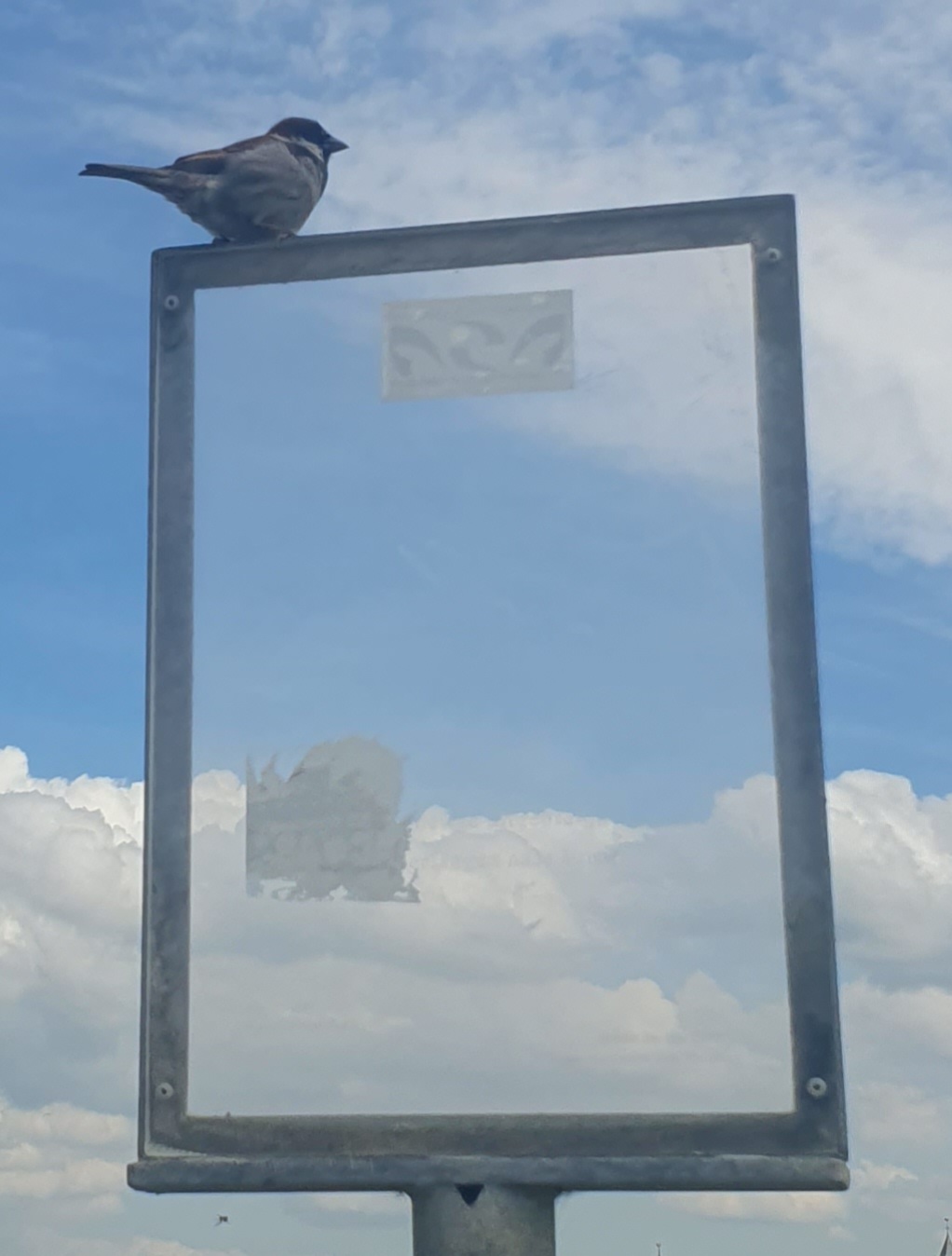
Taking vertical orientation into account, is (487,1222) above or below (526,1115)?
below

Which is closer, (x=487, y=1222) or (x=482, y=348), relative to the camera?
(x=487, y=1222)

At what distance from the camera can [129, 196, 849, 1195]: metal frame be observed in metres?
2.19

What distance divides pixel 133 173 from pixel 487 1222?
2618mm

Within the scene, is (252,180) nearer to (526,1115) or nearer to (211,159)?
(211,159)

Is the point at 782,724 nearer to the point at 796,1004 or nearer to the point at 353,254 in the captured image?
the point at 796,1004

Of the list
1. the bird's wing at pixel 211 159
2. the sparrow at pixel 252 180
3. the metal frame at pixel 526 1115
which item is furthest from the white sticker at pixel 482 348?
the bird's wing at pixel 211 159

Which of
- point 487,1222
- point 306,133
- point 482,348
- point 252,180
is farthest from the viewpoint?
point 306,133

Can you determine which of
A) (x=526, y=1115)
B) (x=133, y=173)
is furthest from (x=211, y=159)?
(x=526, y=1115)

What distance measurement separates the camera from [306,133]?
371 cm

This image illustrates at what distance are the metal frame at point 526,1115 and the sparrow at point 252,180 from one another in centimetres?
42

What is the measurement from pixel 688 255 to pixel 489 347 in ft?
1.14

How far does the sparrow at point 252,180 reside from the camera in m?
3.14

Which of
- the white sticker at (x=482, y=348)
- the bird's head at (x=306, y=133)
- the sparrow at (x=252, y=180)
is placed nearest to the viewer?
the white sticker at (x=482, y=348)

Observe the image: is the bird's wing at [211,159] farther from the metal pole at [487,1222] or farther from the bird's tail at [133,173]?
the metal pole at [487,1222]
